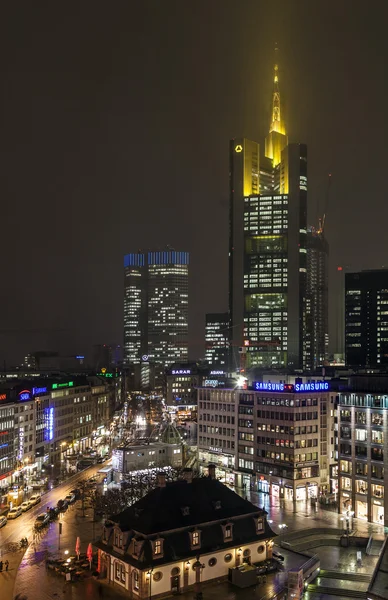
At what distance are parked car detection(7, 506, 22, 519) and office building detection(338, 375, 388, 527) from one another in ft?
159

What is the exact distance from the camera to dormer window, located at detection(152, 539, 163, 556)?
58.2 metres

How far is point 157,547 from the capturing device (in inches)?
2301

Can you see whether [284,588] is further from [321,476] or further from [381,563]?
[321,476]

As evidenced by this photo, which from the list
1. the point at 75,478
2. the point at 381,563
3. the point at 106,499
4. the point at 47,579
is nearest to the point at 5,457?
the point at 75,478

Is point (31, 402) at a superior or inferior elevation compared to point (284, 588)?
superior

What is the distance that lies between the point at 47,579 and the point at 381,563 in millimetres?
33915

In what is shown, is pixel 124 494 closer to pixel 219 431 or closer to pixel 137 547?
pixel 137 547

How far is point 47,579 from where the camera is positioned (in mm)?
62469

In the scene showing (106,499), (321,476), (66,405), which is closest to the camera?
(106,499)

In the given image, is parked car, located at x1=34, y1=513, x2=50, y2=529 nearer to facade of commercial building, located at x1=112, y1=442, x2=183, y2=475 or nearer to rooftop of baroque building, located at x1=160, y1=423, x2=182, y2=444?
facade of commercial building, located at x1=112, y1=442, x2=183, y2=475

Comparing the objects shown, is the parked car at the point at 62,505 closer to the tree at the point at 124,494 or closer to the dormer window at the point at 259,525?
the tree at the point at 124,494

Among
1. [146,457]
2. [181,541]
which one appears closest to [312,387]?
[146,457]

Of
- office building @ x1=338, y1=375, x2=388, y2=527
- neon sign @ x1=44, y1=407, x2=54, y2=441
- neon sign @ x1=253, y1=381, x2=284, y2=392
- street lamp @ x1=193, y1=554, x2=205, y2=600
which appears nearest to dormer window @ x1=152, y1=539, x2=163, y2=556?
street lamp @ x1=193, y1=554, x2=205, y2=600

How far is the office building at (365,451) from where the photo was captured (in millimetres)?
86875
